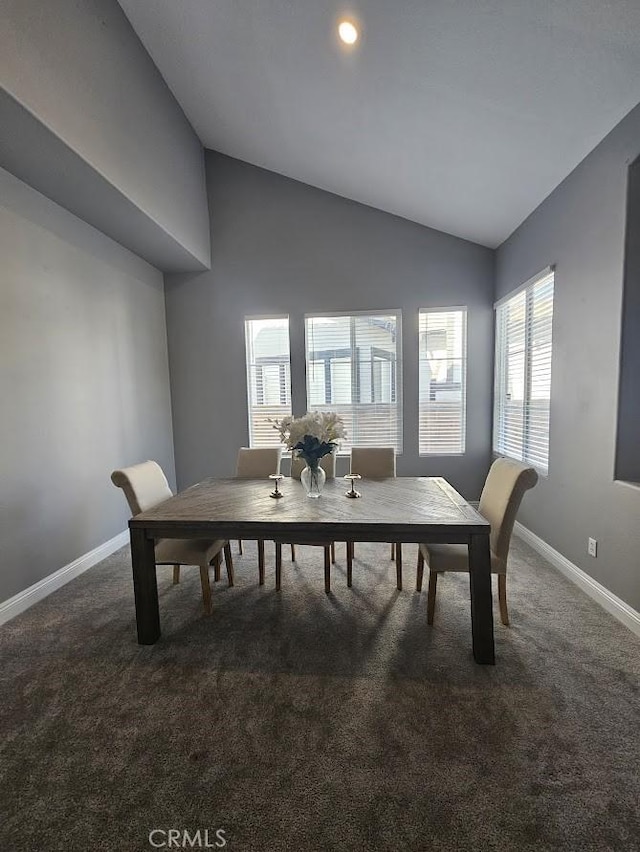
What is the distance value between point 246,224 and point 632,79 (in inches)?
128

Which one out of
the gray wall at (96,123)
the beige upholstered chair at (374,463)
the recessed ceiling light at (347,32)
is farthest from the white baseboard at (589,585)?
the gray wall at (96,123)

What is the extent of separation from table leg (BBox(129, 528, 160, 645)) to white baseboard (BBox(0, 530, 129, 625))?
3.17 feet

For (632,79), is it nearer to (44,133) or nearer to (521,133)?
(521,133)

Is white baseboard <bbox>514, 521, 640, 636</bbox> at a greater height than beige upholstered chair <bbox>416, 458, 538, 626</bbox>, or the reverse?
beige upholstered chair <bbox>416, 458, 538, 626</bbox>

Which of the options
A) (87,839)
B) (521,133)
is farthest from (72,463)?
(521,133)

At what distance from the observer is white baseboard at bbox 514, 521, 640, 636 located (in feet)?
6.50

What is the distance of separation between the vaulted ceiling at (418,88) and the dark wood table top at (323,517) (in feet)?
7.44

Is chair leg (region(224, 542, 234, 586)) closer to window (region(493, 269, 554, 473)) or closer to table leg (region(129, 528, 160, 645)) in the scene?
table leg (region(129, 528, 160, 645))

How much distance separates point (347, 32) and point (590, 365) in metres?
2.43

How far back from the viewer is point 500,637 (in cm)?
194

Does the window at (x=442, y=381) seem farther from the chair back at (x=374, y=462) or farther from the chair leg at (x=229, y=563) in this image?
the chair leg at (x=229, y=563)

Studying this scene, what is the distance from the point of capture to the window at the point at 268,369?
4.11m

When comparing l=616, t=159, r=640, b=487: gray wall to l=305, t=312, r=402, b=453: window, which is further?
l=305, t=312, r=402, b=453: window

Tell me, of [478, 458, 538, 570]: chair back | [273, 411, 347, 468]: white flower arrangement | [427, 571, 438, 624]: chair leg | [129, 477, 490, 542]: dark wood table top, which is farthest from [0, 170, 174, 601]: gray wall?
[478, 458, 538, 570]: chair back
